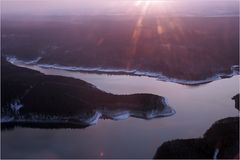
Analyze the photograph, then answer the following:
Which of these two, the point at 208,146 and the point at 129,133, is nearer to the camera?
the point at 208,146

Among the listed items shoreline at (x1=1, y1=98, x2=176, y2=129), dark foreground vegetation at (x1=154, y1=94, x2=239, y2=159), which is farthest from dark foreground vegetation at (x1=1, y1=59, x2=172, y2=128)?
dark foreground vegetation at (x1=154, y1=94, x2=239, y2=159)

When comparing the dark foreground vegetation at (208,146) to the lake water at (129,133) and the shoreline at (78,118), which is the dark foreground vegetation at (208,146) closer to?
the lake water at (129,133)

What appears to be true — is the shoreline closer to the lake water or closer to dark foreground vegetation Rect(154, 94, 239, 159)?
the lake water

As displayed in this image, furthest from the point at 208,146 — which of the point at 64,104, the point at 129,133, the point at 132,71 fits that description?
the point at 132,71

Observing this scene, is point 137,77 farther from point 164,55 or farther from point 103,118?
point 103,118

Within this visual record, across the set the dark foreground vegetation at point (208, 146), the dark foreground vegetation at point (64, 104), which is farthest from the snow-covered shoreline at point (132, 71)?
the dark foreground vegetation at point (208, 146)

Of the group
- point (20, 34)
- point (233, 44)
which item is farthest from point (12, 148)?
point (20, 34)

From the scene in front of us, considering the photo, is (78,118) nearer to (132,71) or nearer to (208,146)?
(208,146)

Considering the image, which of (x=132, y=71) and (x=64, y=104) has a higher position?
(x=132, y=71)
